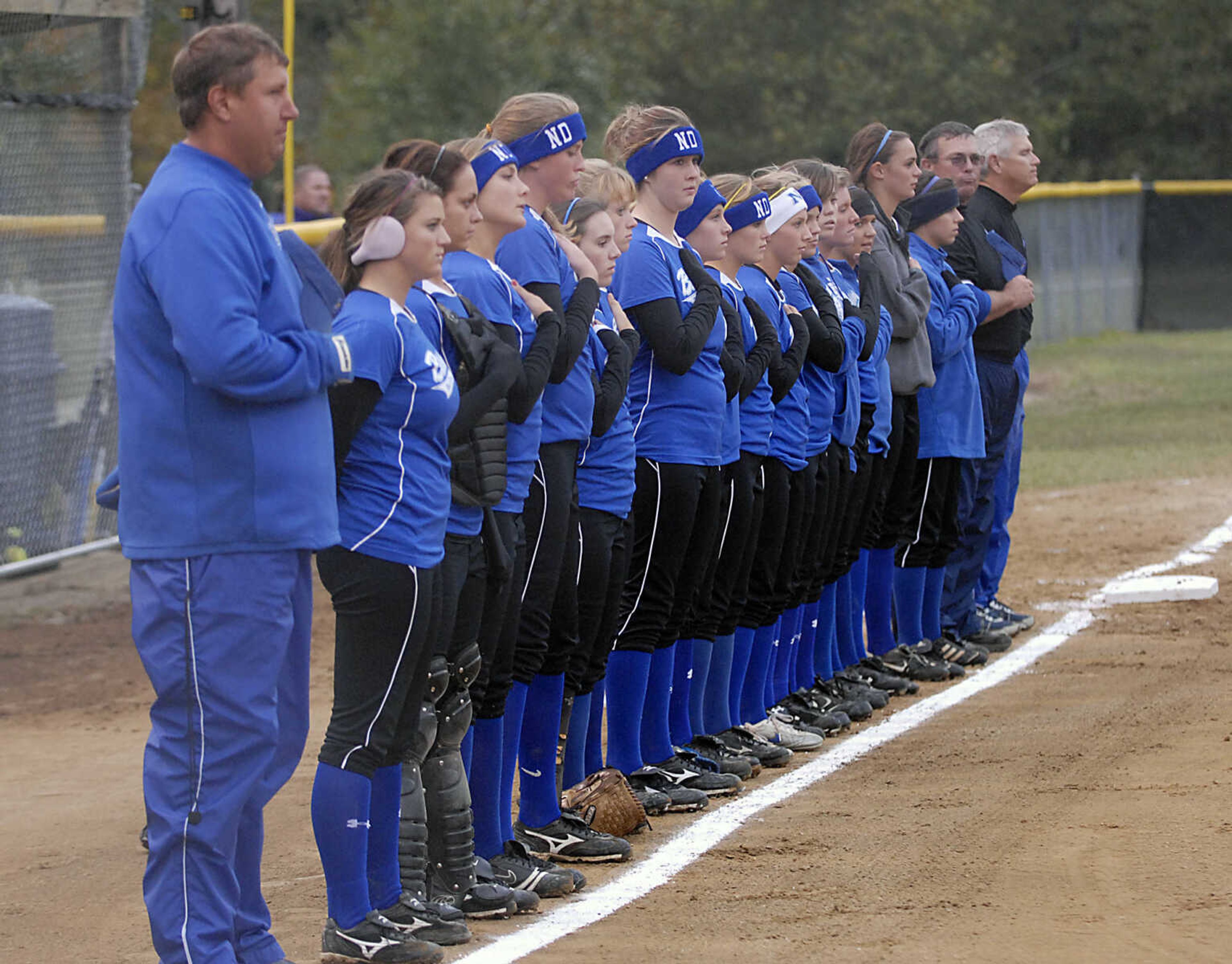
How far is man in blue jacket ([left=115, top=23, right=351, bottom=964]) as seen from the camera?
13.0 feet

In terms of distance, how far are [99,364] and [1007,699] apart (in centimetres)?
565

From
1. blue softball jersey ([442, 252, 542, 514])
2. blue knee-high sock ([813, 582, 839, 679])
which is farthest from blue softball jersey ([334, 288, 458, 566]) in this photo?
blue knee-high sock ([813, 582, 839, 679])

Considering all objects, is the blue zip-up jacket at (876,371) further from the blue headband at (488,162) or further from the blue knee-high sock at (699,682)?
the blue headband at (488,162)

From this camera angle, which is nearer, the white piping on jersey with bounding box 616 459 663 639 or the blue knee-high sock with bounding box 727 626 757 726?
the white piping on jersey with bounding box 616 459 663 639

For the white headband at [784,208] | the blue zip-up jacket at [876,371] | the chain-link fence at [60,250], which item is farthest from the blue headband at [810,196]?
the chain-link fence at [60,250]

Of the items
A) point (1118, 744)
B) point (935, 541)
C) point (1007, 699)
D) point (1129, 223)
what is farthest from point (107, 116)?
point (1129, 223)

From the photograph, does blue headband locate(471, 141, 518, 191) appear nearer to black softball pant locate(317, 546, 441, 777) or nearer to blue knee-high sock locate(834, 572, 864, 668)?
black softball pant locate(317, 546, 441, 777)

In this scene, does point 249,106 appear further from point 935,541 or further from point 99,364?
point 99,364

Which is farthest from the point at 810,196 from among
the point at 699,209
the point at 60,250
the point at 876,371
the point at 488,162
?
the point at 60,250

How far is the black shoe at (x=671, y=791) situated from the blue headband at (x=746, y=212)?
2.01 m

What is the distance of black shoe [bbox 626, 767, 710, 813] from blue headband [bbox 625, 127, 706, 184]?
79.5 inches

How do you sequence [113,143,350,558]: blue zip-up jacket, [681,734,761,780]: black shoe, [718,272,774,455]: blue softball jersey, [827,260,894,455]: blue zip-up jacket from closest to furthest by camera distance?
[113,143,350,558]: blue zip-up jacket < [681,734,761,780]: black shoe < [718,272,774,455]: blue softball jersey < [827,260,894,455]: blue zip-up jacket

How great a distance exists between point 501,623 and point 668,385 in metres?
1.46

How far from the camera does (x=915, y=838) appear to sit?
18.3 ft
